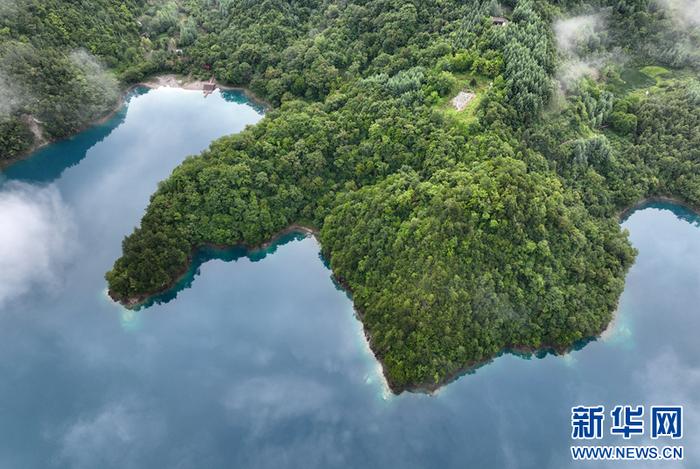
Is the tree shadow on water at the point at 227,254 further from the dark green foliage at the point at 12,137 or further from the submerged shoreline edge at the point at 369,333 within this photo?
the dark green foliage at the point at 12,137

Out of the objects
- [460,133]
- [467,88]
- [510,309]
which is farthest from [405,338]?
[467,88]

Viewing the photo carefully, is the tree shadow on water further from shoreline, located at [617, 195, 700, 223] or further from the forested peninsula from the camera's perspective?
shoreline, located at [617, 195, 700, 223]

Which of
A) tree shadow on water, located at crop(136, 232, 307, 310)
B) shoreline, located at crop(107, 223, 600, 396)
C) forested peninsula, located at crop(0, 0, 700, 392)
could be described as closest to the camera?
shoreline, located at crop(107, 223, 600, 396)

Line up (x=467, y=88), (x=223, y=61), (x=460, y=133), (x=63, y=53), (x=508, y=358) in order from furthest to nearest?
(x=223, y=61)
(x=63, y=53)
(x=467, y=88)
(x=460, y=133)
(x=508, y=358)

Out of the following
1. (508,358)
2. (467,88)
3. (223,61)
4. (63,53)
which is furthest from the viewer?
(223,61)

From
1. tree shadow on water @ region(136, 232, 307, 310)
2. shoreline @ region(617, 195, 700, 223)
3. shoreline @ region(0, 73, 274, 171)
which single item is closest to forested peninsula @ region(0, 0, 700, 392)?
shoreline @ region(617, 195, 700, 223)

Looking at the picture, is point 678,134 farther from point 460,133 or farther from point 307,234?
point 307,234

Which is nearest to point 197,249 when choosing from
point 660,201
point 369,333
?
point 369,333

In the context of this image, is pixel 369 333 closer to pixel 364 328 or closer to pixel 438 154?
pixel 364 328

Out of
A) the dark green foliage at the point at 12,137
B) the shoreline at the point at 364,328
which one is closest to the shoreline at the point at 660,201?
the shoreline at the point at 364,328
